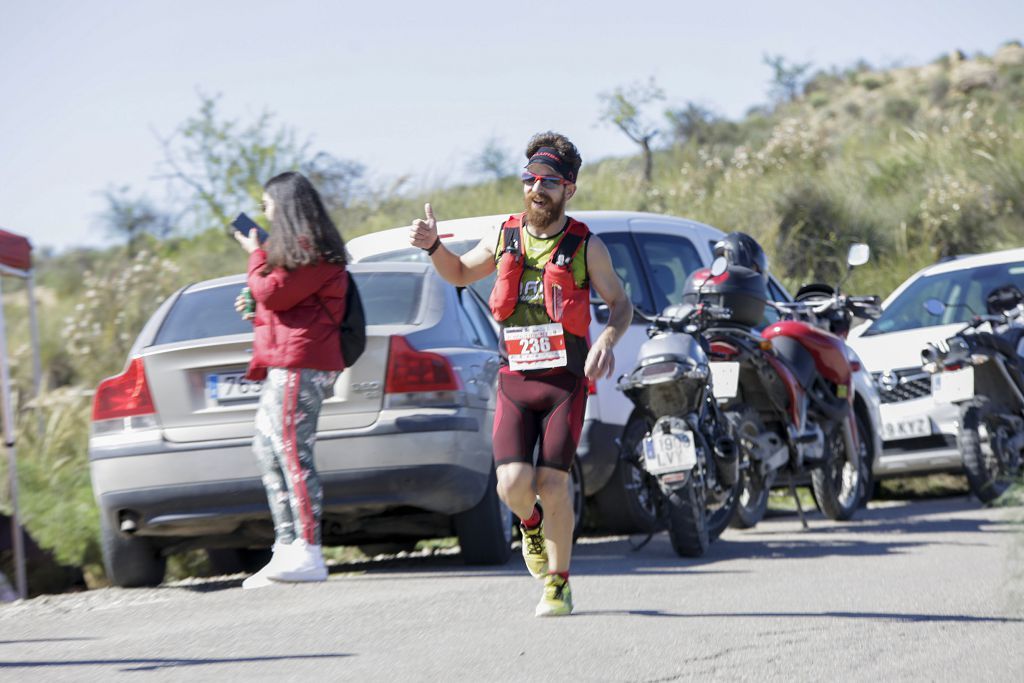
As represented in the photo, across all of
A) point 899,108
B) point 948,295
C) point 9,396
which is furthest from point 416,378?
point 899,108

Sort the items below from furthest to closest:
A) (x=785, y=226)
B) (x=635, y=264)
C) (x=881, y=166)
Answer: (x=881, y=166), (x=785, y=226), (x=635, y=264)

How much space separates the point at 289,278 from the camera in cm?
747

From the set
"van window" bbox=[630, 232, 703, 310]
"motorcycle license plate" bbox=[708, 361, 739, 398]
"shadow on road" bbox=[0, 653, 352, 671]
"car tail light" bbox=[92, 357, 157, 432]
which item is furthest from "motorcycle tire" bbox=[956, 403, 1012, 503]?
"shadow on road" bbox=[0, 653, 352, 671]

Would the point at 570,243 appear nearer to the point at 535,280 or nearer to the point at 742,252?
the point at 535,280

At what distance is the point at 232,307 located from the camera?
8602mm

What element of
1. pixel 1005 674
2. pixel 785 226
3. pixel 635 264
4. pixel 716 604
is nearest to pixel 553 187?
pixel 716 604

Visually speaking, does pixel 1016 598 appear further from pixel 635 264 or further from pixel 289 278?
pixel 635 264

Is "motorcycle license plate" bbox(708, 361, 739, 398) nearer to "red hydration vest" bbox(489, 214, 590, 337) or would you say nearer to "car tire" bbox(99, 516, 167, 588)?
"red hydration vest" bbox(489, 214, 590, 337)

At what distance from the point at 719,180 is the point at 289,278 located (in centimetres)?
1935

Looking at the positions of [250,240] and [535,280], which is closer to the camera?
[535,280]

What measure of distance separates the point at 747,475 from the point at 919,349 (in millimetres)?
3575

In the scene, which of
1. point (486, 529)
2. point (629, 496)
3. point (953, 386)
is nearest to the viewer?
point (486, 529)

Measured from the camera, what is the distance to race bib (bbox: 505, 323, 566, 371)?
659 cm

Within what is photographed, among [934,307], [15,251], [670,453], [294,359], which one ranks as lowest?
[670,453]
